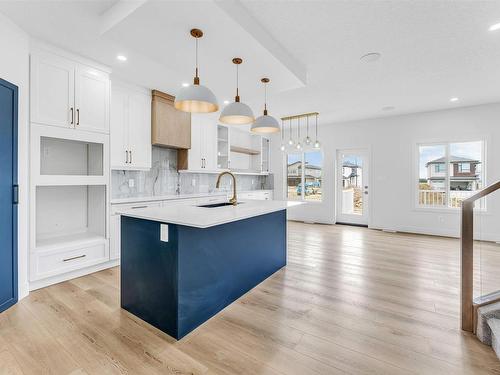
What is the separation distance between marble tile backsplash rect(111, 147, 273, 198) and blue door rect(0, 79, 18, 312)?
5.08ft

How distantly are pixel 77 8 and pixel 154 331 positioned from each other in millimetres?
2866

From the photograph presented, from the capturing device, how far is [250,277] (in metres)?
2.89

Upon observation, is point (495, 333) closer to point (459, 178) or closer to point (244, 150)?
point (459, 178)

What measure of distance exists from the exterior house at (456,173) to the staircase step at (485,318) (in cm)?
447

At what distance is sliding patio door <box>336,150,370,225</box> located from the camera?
670 cm

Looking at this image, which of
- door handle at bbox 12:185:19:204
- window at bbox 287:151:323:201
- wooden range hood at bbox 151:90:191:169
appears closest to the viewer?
door handle at bbox 12:185:19:204

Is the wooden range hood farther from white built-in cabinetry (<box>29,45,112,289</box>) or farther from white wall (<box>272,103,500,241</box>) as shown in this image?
white wall (<box>272,103,500,241</box>)

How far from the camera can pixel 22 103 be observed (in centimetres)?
263

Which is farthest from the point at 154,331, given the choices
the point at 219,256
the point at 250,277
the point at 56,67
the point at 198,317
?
the point at 56,67

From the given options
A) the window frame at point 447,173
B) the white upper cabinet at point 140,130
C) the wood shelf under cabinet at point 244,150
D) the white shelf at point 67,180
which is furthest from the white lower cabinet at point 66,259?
the window frame at point 447,173

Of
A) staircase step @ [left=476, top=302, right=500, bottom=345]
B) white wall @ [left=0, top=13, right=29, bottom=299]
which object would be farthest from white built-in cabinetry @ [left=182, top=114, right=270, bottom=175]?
staircase step @ [left=476, top=302, right=500, bottom=345]

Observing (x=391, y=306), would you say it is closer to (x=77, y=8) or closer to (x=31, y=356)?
(x=31, y=356)

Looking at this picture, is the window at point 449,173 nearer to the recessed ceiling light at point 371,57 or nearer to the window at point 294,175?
the window at point 294,175

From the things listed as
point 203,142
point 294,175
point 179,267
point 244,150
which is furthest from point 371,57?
point 294,175
